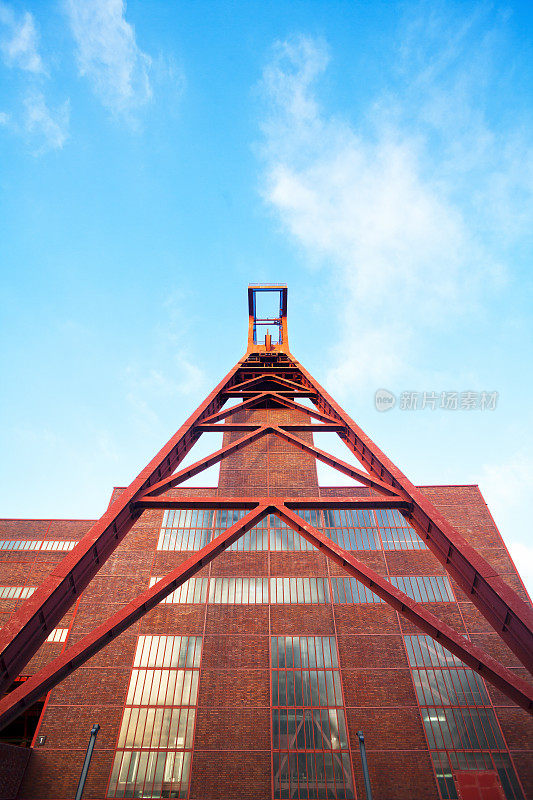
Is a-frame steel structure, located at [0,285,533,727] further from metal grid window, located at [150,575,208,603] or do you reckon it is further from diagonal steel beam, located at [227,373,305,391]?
metal grid window, located at [150,575,208,603]

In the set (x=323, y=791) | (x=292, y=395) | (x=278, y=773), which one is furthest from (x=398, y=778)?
(x=292, y=395)

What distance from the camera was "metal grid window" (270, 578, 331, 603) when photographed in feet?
58.3

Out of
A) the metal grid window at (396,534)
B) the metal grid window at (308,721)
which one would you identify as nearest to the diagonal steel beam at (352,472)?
the metal grid window at (308,721)

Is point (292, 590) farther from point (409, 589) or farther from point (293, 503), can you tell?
point (293, 503)

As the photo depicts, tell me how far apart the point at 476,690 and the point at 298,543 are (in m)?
8.53

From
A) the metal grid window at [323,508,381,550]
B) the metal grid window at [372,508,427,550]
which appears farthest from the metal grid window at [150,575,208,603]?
the metal grid window at [372,508,427,550]

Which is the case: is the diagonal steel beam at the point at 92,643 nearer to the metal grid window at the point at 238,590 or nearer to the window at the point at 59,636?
the metal grid window at the point at 238,590

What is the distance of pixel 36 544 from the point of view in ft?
67.7

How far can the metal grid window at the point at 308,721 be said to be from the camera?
13594mm

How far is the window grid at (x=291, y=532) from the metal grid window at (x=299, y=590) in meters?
1.49

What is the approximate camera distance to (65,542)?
2072 cm

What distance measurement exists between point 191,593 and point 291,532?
5253mm

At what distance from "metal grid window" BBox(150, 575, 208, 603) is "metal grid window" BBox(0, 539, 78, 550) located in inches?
213

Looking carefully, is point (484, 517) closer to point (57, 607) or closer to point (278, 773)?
point (278, 773)
